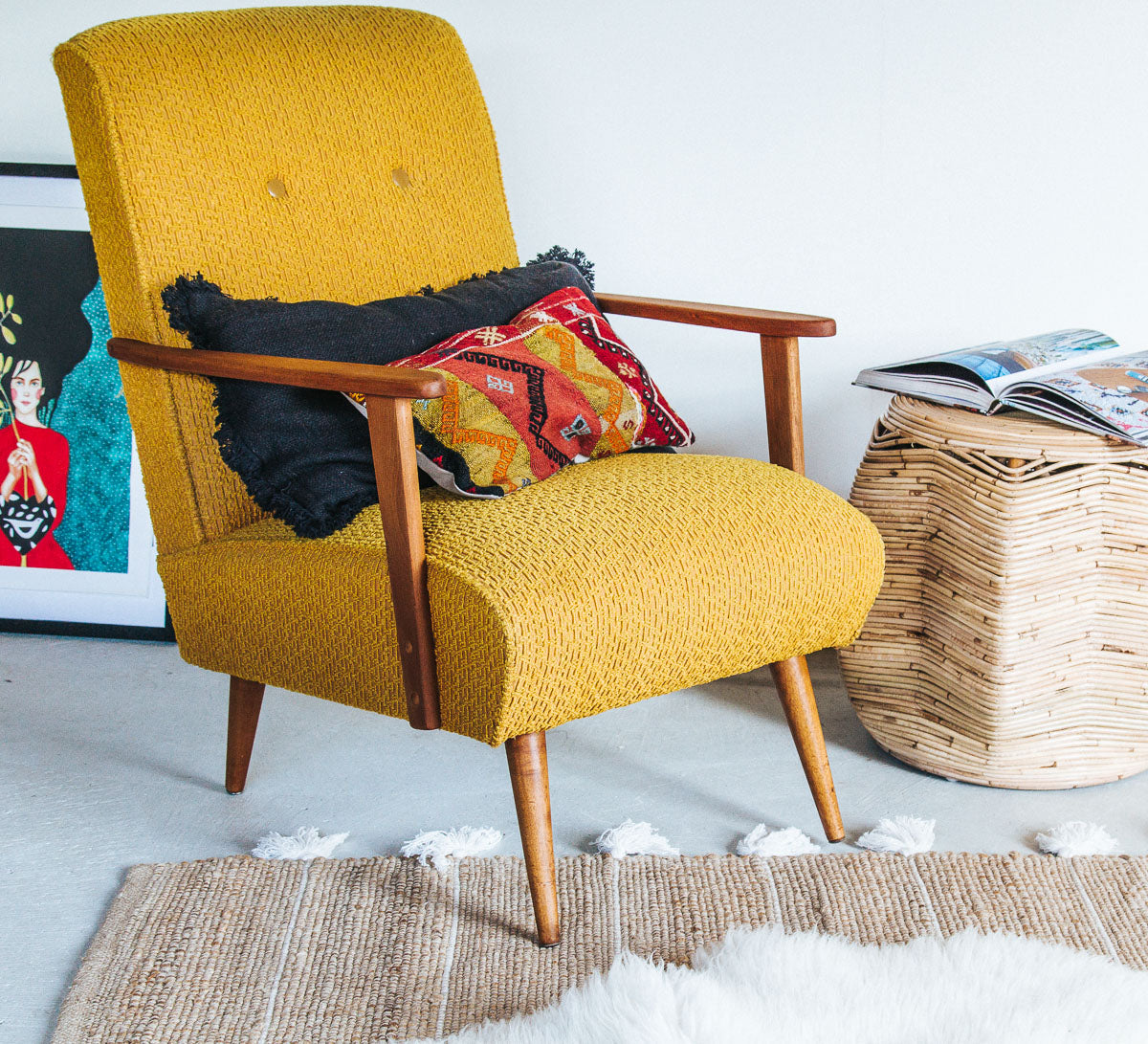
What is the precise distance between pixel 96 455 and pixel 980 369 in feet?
4.80

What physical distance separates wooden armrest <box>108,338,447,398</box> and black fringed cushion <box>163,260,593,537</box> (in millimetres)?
32

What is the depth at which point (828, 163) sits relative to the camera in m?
1.90

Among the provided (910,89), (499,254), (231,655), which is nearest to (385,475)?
(231,655)

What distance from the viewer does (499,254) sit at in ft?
5.69

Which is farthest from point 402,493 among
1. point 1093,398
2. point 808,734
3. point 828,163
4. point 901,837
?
point 828,163

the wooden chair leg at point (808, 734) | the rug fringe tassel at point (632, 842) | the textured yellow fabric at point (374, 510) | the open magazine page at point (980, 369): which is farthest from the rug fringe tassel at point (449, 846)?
the open magazine page at point (980, 369)

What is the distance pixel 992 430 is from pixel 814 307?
23.2 inches

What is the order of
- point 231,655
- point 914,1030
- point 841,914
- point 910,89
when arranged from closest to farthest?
1. point 914,1030
2. point 841,914
3. point 231,655
4. point 910,89

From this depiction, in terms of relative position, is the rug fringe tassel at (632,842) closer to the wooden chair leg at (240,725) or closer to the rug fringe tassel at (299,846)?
the rug fringe tassel at (299,846)

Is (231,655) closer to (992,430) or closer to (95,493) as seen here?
(95,493)

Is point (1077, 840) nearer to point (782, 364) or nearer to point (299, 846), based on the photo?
point (782, 364)

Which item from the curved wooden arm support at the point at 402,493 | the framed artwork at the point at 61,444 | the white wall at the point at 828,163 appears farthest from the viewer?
the framed artwork at the point at 61,444

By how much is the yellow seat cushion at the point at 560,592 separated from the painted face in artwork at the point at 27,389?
80 centimetres

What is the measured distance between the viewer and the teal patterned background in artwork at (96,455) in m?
2.02
